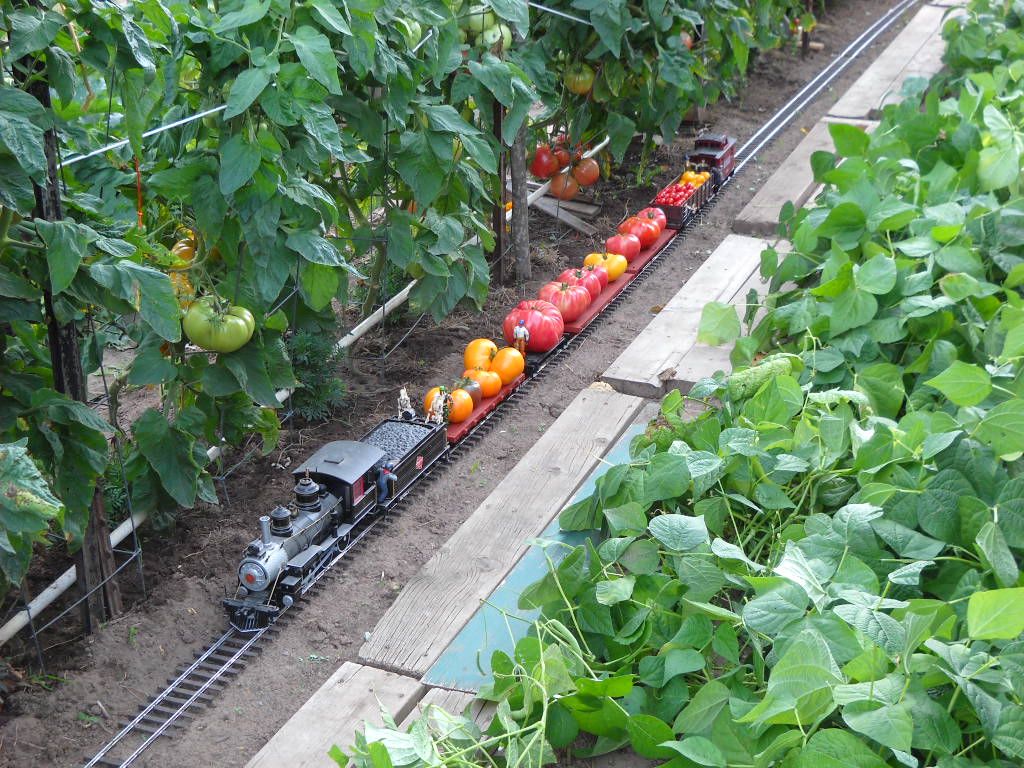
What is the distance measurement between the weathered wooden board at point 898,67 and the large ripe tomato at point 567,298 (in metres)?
2.66

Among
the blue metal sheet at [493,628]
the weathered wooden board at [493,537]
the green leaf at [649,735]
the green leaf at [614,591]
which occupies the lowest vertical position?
the weathered wooden board at [493,537]

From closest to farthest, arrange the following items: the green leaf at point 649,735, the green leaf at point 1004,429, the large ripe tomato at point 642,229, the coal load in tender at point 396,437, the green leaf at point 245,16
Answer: the green leaf at point 649,735 < the green leaf at point 1004,429 < the green leaf at point 245,16 < the coal load in tender at point 396,437 < the large ripe tomato at point 642,229

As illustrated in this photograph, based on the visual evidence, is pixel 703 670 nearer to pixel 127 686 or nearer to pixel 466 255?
pixel 127 686

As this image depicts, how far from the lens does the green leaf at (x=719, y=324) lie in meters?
3.51

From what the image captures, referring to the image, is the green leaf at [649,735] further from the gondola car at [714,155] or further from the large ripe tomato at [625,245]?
the gondola car at [714,155]

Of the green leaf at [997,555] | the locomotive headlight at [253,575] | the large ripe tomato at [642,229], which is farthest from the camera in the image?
the large ripe tomato at [642,229]

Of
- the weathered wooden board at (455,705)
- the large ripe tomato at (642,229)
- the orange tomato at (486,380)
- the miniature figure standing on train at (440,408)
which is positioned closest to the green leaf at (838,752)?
the weathered wooden board at (455,705)

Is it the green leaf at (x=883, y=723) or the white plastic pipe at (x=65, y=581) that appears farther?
the white plastic pipe at (x=65, y=581)

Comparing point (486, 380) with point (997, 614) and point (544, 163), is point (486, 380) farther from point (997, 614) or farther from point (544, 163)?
point (997, 614)

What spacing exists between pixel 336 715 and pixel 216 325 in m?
1.26

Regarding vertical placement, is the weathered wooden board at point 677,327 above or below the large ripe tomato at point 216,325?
below

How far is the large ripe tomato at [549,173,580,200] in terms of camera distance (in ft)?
20.6

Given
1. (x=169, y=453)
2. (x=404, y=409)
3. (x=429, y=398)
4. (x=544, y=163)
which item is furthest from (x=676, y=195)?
(x=169, y=453)

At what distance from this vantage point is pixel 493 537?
9.82 feet
